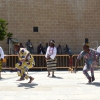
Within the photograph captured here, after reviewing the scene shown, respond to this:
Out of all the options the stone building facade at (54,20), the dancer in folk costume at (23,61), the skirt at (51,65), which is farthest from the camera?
the stone building facade at (54,20)

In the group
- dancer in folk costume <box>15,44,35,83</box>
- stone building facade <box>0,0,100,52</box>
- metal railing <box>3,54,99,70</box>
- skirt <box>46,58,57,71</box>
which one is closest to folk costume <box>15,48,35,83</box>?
dancer in folk costume <box>15,44,35,83</box>

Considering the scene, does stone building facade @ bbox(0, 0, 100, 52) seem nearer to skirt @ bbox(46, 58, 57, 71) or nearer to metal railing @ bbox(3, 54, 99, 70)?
metal railing @ bbox(3, 54, 99, 70)

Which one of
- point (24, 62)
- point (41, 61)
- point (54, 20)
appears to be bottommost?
point (41, 61)

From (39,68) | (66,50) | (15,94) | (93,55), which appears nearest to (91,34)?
(66,50)

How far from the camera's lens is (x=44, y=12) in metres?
21.8

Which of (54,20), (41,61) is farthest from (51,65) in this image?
(54,20)

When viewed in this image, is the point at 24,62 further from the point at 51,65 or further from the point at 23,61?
the point at 51,65

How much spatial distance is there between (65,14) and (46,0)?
2.08 m

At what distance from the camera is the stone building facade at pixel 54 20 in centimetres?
2153

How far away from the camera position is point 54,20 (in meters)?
21.8

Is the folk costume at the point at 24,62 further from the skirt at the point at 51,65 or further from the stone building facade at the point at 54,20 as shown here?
the stone building facade at the point at 54,20

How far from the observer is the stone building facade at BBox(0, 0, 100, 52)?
2153 centimetres

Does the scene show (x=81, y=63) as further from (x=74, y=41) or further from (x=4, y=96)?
(x=4, y=96)

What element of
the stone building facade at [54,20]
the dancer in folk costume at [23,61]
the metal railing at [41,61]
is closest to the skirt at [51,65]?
the dancer in folk costume at [23,61]
